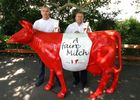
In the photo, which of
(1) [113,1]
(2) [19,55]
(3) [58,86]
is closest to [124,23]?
(1) [113,1]

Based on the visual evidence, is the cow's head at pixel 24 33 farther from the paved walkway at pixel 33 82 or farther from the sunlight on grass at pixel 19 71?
the sunlight on grass at pixel 19 71

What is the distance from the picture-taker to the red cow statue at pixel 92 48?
6324 mm

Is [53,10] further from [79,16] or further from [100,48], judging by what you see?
[100,48]

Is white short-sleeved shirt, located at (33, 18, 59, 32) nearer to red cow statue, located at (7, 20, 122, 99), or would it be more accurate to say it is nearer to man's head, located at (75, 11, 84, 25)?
red cow statue, located at (7, 20, 122, 99)

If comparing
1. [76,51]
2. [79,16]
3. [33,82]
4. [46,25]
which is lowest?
[33,82]

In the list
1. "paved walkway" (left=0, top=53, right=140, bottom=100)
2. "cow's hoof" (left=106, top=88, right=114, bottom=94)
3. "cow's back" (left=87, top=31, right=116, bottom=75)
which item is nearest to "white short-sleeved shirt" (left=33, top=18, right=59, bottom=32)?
"cow's back" (left=87, top=31, right=116, bottom=75)

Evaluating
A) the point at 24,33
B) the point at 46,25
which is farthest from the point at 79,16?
the point at 24,33

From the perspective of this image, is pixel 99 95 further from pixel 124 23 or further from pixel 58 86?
pixel 124 23

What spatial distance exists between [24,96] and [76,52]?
1652mm

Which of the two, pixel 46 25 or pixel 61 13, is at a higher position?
pixel 46 25

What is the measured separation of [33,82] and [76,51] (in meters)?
1.93

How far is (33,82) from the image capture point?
7645mm

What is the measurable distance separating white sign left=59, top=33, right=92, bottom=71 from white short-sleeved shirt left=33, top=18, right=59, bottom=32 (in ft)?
2.21

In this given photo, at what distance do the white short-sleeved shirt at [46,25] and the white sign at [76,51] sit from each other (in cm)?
67
